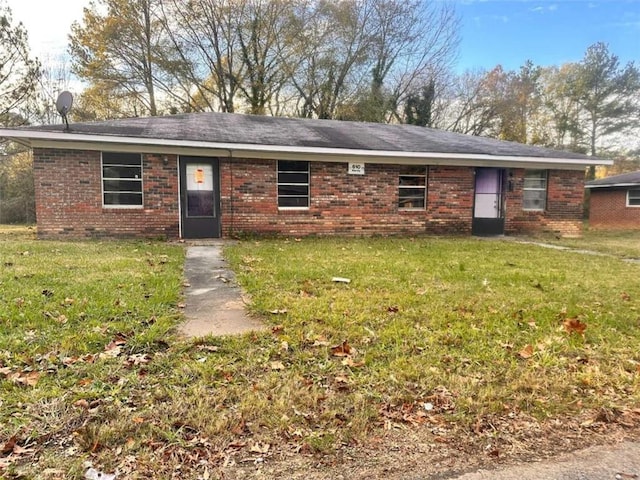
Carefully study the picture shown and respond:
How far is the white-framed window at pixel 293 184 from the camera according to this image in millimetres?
11617

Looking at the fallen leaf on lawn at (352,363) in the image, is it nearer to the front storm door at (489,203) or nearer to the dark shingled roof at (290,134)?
the dark shingled roof at (290,134)

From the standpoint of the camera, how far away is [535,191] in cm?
1365

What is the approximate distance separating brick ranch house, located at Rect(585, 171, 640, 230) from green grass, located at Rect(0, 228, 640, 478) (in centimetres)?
1828

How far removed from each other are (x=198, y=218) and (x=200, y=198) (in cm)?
54

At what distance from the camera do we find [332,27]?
24156mm

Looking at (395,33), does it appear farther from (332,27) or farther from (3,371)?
(3,371)

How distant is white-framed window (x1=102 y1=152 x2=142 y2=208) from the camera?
10.4m

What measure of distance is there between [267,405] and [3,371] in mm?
1907

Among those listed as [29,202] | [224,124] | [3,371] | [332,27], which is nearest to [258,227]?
[224,124]

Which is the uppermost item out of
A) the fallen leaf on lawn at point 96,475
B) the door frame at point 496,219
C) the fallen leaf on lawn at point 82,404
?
the door frame at point 496,219

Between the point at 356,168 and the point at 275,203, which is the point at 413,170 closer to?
the point at 356,168

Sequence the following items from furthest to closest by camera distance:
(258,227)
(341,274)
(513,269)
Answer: (258,227)
(513,269)
(341,274)

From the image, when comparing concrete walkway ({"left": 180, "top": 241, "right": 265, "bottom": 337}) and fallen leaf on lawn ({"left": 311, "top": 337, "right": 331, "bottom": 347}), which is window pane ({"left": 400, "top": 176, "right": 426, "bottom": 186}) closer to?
concrete walkway ({"left": 180, "top": 241, "right": 265, "bottom": 337})

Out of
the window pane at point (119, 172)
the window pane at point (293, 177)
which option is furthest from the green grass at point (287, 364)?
the window pane at point (293, 177)
